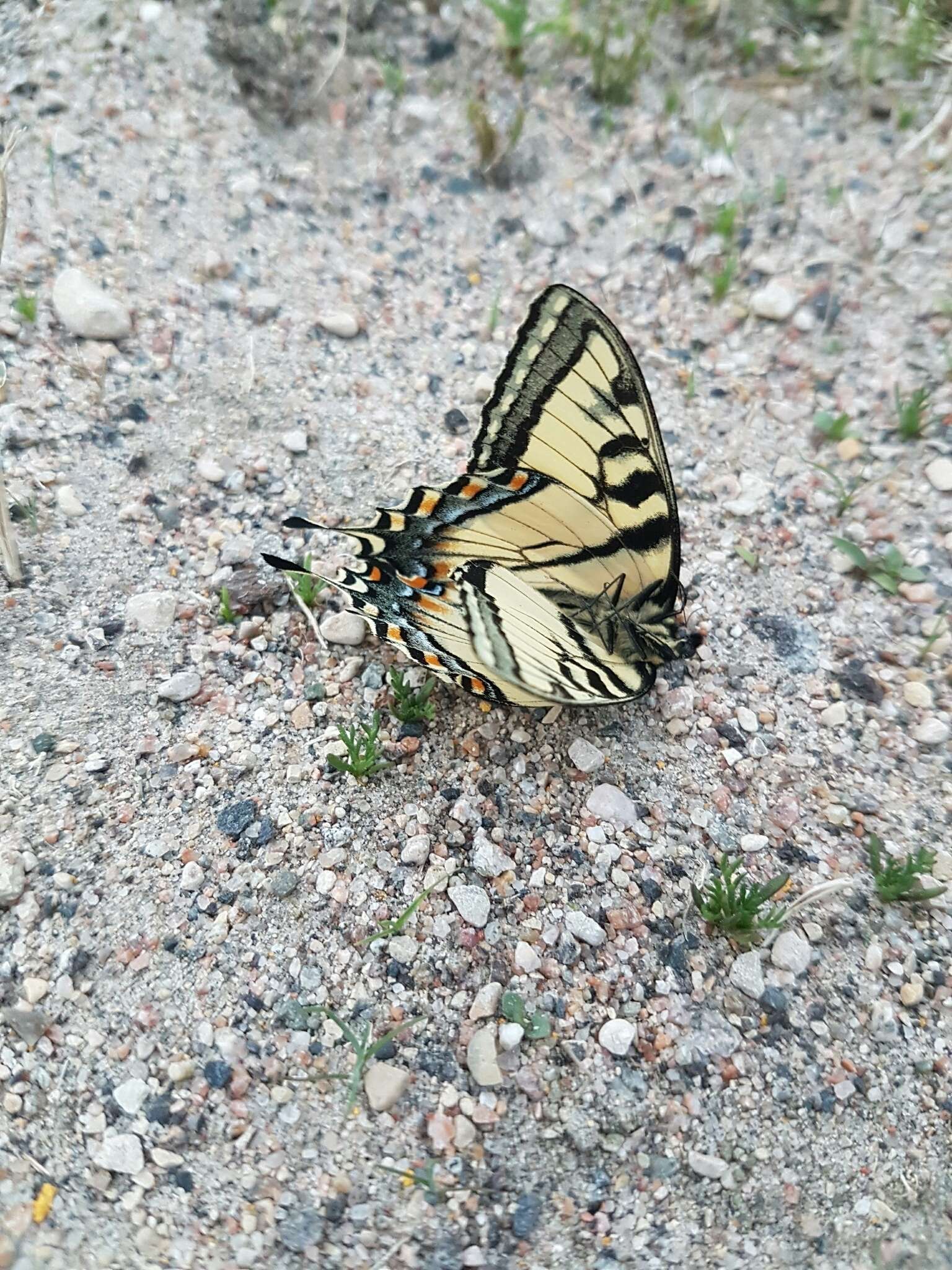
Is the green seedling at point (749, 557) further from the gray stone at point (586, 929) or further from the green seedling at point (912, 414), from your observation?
the gray stone at point (586, 929)

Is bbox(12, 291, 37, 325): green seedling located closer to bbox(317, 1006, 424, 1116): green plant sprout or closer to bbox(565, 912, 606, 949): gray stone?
bbox(317, 1006, 424, 1116): green plant sprout

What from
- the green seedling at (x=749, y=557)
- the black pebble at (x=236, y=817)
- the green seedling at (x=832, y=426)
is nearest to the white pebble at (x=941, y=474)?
the green seedling at (x=832, y=426)

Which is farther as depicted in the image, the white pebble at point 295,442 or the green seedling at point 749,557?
the white pebble at point 295,442

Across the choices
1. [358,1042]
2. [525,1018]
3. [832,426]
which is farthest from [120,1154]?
[832,426]

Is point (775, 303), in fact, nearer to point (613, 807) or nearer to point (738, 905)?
point (613, 807)

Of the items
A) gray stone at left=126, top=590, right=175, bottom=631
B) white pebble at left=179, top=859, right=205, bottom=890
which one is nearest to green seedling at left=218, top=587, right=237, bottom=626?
gray stone at left=126, top=590, right=175, bottom=631

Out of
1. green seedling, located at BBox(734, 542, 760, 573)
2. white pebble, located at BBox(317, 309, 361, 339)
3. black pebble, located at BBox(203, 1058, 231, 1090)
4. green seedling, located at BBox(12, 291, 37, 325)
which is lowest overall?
black pebble, located at BBox(203, 1058, 231, 1090)

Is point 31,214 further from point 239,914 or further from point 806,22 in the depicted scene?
point 806,22

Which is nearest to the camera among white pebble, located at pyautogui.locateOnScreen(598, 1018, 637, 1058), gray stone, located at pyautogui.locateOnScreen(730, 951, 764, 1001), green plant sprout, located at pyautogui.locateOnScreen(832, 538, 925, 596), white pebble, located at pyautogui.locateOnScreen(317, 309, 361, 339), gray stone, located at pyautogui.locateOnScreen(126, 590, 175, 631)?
white pebble, located at pyautogui.locateOnScreen(598, 1018, 637, 1058)
